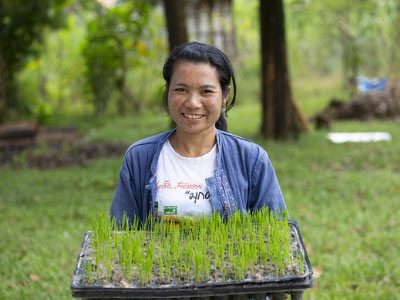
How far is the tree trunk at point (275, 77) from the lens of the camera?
A: 374 inches

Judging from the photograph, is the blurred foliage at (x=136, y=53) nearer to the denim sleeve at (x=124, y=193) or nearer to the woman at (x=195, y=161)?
the woman at (x=195, y=161)

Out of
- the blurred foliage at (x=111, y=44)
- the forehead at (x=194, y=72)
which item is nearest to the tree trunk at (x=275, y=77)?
the blurred foliage at (x=111, y=44)

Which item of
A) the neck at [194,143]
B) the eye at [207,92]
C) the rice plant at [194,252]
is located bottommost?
the rice plant at [194,252]

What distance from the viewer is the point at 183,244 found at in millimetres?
2119

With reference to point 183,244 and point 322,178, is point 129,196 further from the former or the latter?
point 322,178

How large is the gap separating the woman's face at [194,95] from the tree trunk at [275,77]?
24.0 ft

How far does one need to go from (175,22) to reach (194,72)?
7.18m

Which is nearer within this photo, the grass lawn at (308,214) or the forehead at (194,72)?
the forehead at (194,72)

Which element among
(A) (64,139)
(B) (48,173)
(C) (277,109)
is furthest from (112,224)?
(A) (64,139)

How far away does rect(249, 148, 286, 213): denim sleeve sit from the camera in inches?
98.6

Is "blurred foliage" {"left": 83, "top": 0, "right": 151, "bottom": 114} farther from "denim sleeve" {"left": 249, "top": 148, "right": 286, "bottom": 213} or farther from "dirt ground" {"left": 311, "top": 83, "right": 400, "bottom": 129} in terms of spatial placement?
"denim sleeve" {"left": 249, "top": 148, "right": 286, "bottom": 213}

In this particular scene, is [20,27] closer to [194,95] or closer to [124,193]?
[124,193]

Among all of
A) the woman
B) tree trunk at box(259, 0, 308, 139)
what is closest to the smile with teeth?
the woman

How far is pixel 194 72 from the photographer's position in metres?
2.35
